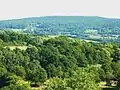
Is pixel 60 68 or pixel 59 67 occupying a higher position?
pixel 59 67

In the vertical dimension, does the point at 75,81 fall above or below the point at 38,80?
above

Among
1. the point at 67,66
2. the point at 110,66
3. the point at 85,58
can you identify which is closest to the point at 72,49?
the point at 85,58

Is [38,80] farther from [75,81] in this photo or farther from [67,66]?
[75,81]

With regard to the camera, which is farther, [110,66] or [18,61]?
[18,61]

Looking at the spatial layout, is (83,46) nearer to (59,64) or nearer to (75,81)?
(59,64)

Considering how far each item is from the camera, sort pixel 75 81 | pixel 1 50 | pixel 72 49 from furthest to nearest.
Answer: pixel 72 49 < pixel 1 50 < pixel 75 81

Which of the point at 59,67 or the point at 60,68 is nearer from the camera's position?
the point at 60,68

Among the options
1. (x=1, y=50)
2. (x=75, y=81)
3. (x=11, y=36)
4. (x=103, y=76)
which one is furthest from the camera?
(x=11, y=36)
